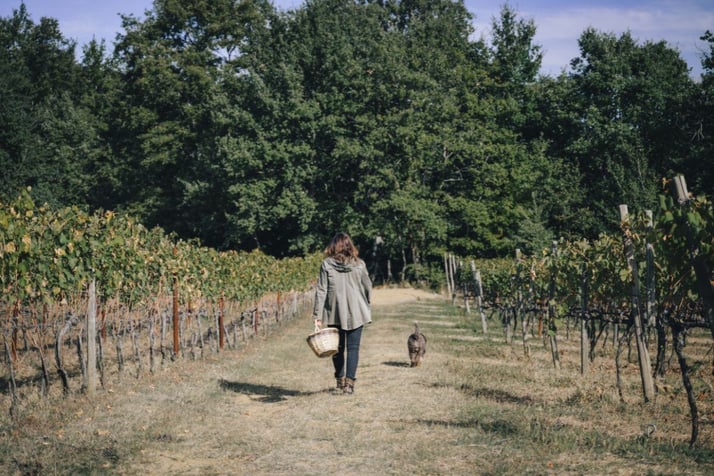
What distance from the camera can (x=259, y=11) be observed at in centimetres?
4691

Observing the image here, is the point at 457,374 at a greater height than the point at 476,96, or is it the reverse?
the point at 476,96

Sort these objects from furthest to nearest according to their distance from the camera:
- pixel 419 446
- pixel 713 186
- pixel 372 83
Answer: pixel 372 83 → pixel 713 186 → pixel 419 446

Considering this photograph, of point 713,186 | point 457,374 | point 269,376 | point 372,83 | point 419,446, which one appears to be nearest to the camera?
point 419,446

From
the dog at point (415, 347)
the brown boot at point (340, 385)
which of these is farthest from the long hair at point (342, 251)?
the dog at point (415, 347)

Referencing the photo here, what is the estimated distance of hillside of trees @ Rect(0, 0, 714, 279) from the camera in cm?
3938

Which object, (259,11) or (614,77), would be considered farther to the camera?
(259,11)

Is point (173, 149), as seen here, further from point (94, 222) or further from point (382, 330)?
point (94, 222)

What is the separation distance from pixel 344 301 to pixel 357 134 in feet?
106

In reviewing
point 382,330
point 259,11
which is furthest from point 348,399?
point 259,11

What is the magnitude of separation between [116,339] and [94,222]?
2351mm

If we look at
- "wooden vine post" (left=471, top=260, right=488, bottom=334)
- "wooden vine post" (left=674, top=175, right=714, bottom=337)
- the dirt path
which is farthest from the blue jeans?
"wooden vine post" (left=471, top=260, right=488, bottom=334)

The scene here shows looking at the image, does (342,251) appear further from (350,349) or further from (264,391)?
(264,391)

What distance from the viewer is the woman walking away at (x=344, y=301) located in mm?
8625

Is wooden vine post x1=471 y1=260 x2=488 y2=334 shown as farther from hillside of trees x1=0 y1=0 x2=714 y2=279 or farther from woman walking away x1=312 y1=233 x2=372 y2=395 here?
hillside of trees x1=0 y1=0 x2=714 y2=279
